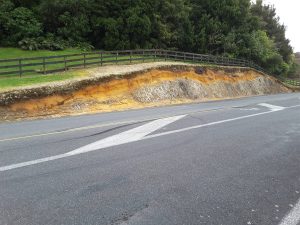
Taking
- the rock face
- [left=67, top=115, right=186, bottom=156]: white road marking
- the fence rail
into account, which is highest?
the fence rail

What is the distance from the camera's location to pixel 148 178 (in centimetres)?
539

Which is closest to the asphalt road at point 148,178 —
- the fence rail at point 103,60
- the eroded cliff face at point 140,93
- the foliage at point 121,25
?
the eroded cliff face at point 140,93

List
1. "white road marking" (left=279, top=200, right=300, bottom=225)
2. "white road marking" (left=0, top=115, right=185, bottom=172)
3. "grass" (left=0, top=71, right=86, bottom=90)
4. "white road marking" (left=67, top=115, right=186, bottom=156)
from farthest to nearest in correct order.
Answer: "grass" (left=0, top=71, right=86, bottom=90), "white road marking" (left=67, top=115, right=186, bottom=156), "white road marking" (left=0, top=115, right=185, bottom=172), "white road marking" (left=279, top=200, right=300, bottom=225)

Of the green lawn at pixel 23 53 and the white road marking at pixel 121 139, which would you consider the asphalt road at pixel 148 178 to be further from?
A: the green lawn at pixel 23 53

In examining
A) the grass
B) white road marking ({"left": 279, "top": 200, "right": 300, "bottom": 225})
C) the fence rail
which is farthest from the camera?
the fence rail

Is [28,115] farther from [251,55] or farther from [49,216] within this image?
[251,55]

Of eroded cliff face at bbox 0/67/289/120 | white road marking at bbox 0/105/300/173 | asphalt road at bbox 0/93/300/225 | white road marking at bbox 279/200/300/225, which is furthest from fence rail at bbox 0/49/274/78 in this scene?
white road marking at bbox 279/200/300/225

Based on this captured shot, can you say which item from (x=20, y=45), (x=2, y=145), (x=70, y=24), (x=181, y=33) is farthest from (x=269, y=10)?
(x=2, y=145)

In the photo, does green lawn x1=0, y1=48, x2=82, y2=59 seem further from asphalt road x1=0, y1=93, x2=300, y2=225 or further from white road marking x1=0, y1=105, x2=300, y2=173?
asphalt road x1=0, y1=93, x2=300, y2=225

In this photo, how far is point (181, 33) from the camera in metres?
38.1

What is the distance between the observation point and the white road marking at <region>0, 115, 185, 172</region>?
6191 millimetres

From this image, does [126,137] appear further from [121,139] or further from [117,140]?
[117,140]

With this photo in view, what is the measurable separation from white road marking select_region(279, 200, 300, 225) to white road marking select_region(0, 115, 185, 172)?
4.16 meters

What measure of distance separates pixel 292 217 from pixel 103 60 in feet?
82.1
